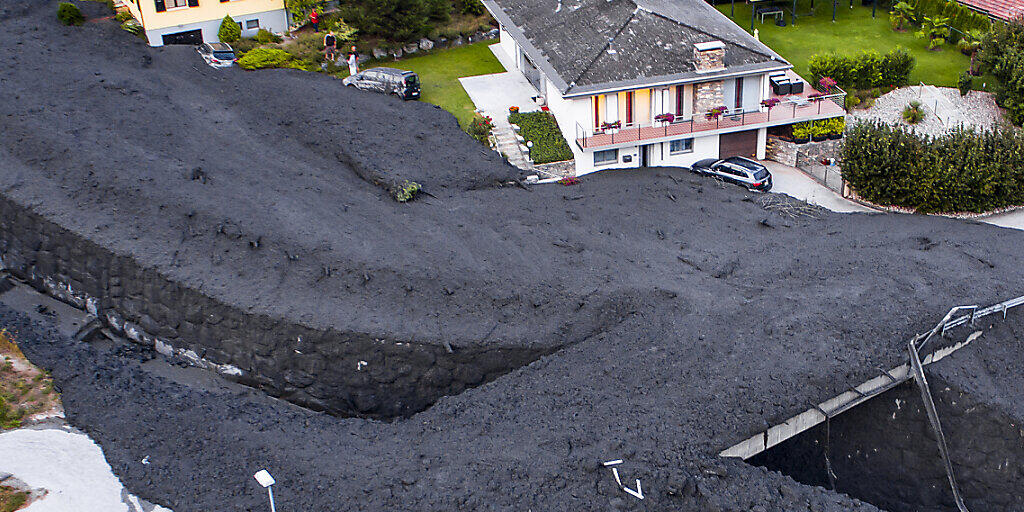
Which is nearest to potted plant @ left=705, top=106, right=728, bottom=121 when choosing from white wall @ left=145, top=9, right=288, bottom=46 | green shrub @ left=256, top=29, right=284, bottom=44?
green shrub @ left=256, top=29, right=284, bottom=44

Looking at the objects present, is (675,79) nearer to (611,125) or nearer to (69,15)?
(611,125)

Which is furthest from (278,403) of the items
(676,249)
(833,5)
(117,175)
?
(833,5)

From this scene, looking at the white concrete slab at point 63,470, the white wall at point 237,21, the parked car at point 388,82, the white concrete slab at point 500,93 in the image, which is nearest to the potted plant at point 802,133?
the white concrete slab at point 500,93

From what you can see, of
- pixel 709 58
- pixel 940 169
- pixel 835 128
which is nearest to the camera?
pixel 940 169

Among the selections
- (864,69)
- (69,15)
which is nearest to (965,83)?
(864,69)

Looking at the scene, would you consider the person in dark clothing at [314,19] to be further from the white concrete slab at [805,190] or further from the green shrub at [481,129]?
the white concrete slab at [805,190]

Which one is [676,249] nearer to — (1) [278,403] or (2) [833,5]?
(1) [278,403]

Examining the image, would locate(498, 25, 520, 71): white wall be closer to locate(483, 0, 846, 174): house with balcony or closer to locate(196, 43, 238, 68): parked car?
locate(483, 0, 846, 174): house with balcony
